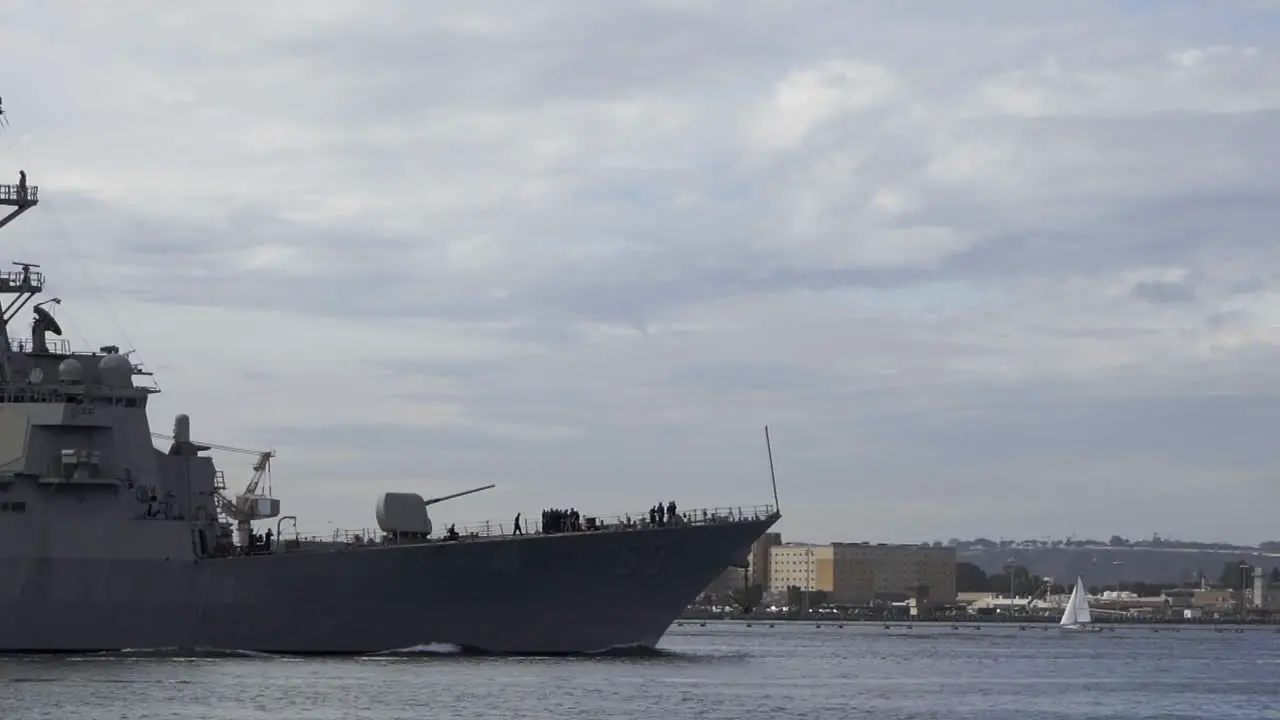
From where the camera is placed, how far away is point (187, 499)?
41.4m

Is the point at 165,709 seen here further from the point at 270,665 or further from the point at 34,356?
the point at 34,356

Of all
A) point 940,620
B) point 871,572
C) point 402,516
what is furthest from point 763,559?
point 402,516

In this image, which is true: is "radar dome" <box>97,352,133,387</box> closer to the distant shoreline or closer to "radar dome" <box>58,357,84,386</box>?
"radar dome" <box>58,357,84,386</box>

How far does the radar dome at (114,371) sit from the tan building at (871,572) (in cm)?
14077

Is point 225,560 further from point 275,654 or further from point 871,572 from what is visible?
point 871,572

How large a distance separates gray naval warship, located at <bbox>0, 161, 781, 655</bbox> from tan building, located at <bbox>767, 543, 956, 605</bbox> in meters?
138

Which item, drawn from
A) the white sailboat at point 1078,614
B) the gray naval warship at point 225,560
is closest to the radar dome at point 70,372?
the gray naval warship at point 225,560

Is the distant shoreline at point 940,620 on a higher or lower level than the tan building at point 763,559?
lower

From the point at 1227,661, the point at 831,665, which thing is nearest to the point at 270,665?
the point at 831,665

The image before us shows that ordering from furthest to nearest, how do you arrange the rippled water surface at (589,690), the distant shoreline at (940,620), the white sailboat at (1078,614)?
the distant shoreline at (940,620) < the white sailboat at (1078,614) < the rippled water surface at (589,690)

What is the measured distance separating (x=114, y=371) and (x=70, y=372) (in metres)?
0.96

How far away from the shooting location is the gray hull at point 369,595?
38.4m

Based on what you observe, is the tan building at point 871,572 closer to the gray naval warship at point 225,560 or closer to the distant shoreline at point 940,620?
the distant shoreline at point 940,620

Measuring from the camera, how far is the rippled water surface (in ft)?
101
